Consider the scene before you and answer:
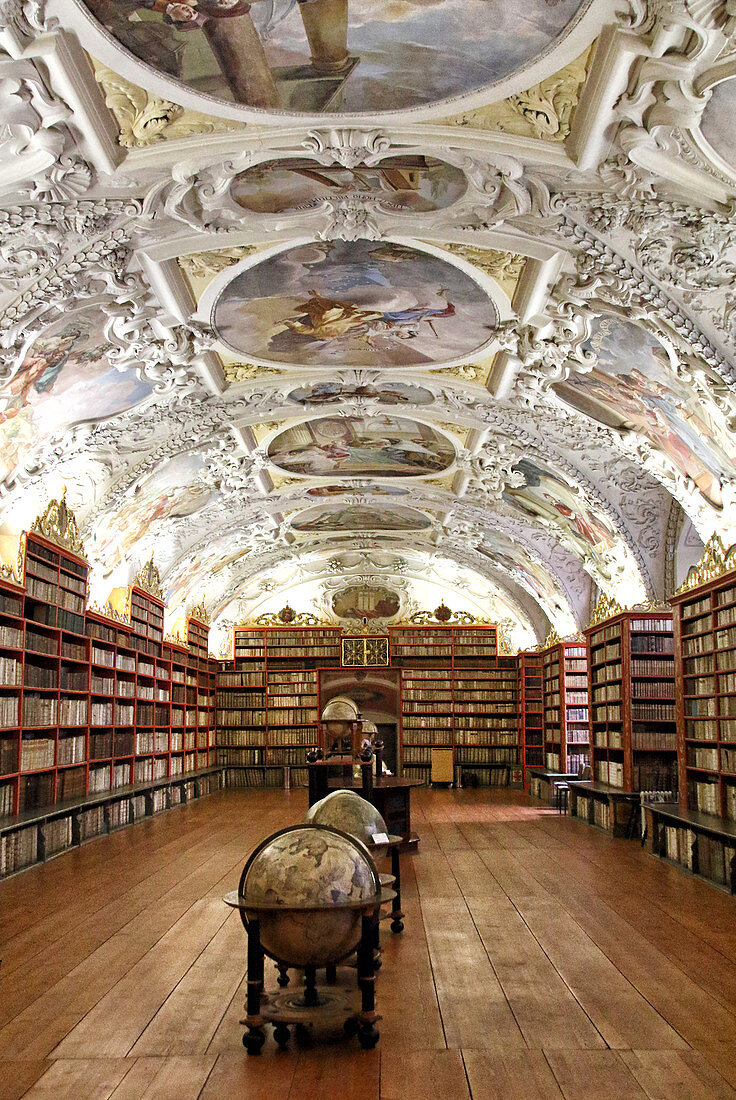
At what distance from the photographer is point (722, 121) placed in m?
6.64

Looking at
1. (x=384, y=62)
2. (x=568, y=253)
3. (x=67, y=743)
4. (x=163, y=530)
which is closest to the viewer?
(x=384, y=62)

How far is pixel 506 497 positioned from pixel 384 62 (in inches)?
461

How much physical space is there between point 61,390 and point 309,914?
7.25 meters

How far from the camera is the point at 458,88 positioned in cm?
668

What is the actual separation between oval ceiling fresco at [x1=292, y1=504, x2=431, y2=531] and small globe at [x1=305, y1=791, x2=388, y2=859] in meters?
13.3

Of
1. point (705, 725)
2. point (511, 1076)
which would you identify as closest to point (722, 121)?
point (511, 1076)

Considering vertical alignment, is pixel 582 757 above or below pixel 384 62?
below

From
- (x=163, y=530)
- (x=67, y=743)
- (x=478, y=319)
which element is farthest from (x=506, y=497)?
(x=67, y=743)

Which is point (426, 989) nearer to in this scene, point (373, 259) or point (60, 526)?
point (373, 259)

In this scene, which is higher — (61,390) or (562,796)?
(61,390)

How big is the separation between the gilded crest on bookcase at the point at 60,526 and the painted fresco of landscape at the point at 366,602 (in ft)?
47.5

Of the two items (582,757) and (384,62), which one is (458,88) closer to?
(384,62)

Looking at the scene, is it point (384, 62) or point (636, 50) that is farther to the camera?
point (384, 62)

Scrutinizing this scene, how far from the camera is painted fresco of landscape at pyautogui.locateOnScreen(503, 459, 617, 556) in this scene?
15.5 metres
